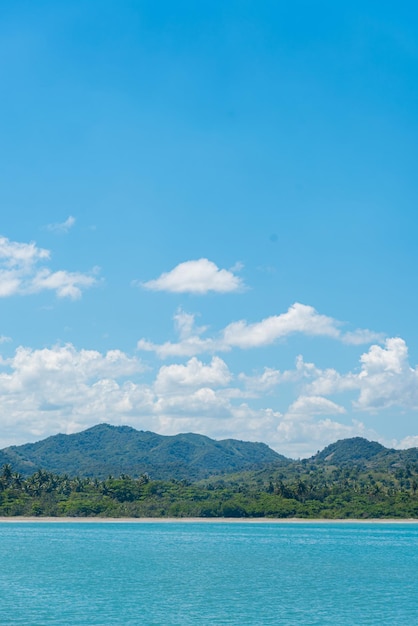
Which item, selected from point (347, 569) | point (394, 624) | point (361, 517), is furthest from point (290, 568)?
point (361, 517)

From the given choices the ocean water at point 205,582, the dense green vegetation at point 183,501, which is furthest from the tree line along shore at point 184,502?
the ocean water at point 205,582

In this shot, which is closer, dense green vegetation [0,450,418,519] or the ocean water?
the ocean water

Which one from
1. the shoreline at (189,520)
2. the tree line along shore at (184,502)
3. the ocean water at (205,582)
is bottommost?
the ocean water at (205,582)

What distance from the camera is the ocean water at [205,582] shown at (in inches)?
1897

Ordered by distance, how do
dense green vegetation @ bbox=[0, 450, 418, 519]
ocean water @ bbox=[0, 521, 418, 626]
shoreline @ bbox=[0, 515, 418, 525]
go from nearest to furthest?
ocean water @ bbox=[0, 521, 418, 626], shoreline @ bbox=[0, 515, 418, 525], dense green vegetation @ bbox=[0, 450, 418, 519]

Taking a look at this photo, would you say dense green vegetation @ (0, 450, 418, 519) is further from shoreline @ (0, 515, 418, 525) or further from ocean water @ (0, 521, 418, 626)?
ocean water @ (0, 521, 418, 626)

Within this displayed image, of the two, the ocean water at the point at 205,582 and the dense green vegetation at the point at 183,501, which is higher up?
the dense green vegetation at the point at 183,501

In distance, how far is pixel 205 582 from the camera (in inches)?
2549

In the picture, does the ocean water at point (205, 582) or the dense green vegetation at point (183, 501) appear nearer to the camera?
the ocean water at point (205, 582)

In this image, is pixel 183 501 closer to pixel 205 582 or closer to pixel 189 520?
pixel 189 520

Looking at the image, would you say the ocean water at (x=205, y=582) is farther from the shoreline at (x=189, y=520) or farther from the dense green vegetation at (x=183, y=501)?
the dense green vegetation at (x=183, y=501)

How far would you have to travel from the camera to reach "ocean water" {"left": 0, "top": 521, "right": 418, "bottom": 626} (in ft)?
158

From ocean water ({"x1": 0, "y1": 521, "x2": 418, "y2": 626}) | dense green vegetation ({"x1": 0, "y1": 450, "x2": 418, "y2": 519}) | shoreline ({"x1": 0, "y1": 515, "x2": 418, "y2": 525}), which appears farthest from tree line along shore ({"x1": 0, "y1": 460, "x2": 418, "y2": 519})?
ocean water ({"x1": 0, "y1": 521, "x2": 418, "y2": 626})

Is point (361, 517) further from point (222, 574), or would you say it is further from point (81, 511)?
point (222, 574)
